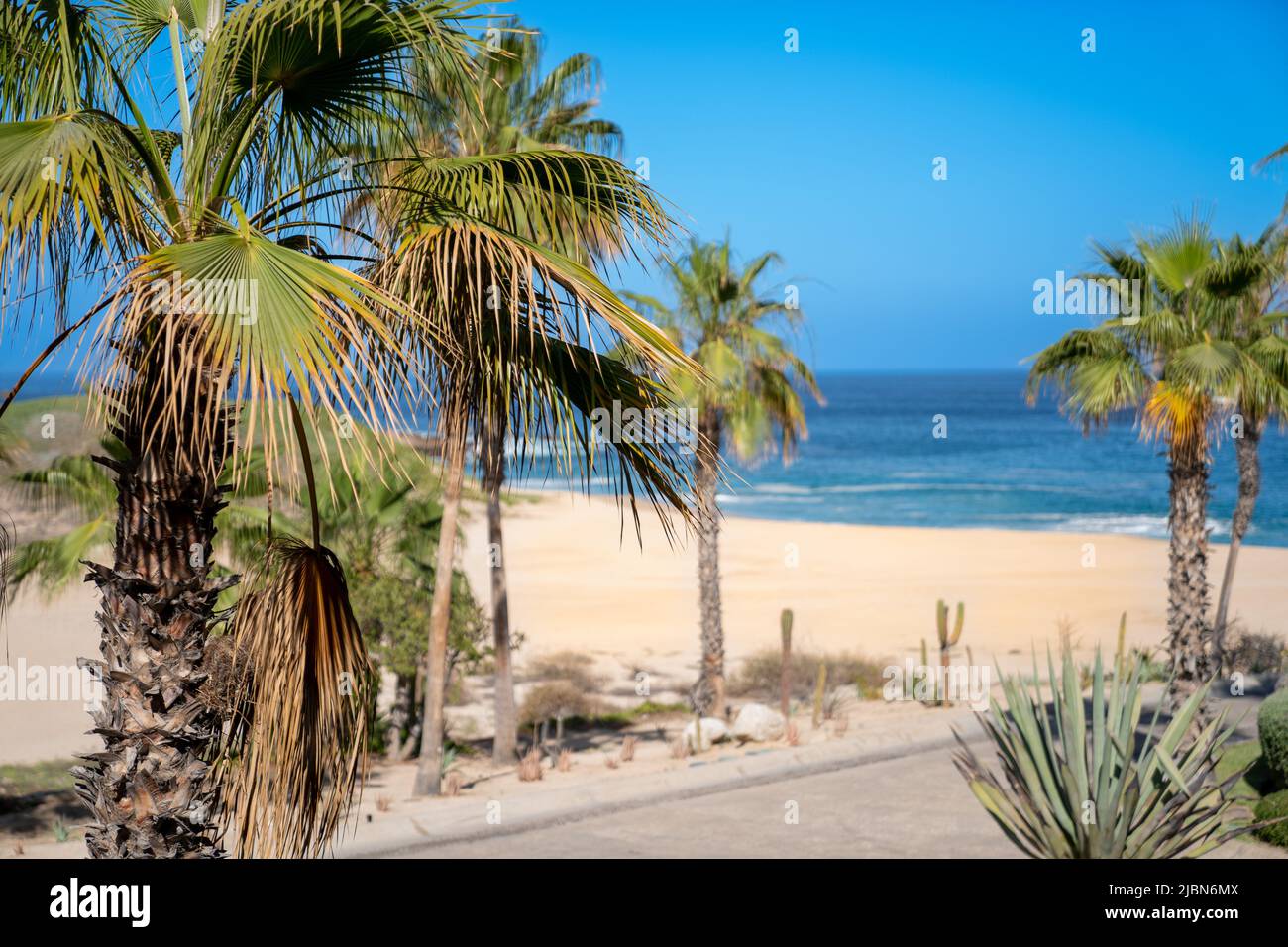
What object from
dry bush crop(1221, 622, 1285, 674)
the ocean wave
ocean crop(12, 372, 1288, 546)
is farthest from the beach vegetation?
the ocean wave

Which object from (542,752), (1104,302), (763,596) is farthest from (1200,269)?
(763,596)

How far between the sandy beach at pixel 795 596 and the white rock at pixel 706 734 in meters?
3.65

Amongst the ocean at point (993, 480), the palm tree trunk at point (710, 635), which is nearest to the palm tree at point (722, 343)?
the palm tree trunk at point (710, 635)

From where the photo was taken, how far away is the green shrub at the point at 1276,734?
1020 centimetres

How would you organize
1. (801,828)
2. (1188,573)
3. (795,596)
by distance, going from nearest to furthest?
1. (801,828)
2. (1188,573)
3. (795,596)

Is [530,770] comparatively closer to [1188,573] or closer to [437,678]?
[437,678]

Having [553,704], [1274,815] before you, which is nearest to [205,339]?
[1274,815]

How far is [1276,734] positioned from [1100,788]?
431 centimetres

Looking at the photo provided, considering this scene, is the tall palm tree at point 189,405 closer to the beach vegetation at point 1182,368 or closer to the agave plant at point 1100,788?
the agave plant at point 1100,788

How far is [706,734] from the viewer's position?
14953 millimetres

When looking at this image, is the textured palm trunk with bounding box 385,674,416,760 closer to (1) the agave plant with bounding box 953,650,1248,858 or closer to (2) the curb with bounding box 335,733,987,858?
(2) the curb with bounding box 335,733,987,858

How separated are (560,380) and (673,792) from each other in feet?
26.4

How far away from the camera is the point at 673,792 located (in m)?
11.8
